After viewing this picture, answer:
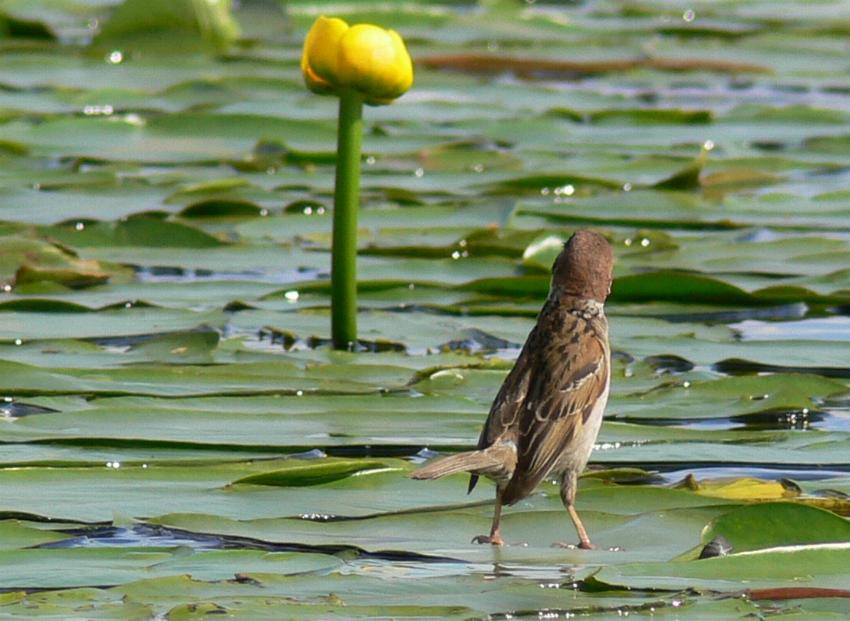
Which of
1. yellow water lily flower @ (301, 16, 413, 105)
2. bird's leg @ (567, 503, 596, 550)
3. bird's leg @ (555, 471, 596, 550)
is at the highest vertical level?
yellow water lily flower @ (301, 16, 413, 105)

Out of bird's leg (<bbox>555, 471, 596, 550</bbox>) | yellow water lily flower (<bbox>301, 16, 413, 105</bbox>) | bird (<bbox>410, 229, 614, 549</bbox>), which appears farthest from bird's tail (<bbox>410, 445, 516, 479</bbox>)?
yellow water lily flower (<bbox>301, 16, 413, 105</bbox>)

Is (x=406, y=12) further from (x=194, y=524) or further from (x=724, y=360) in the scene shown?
(x=194, y=524)

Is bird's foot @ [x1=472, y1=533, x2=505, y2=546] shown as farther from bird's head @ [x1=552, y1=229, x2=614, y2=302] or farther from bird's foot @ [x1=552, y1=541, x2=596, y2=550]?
bird's head @ [x1=552, y1=229, x2=614, y2=302]

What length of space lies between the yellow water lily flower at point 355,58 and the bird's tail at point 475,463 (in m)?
1.23

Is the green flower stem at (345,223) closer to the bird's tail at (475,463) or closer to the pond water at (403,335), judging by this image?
the pond water at (403,335)

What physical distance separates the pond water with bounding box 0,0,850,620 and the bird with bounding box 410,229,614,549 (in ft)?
0.37

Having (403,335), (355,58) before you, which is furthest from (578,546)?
(403,335)

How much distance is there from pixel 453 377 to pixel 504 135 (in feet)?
12.0

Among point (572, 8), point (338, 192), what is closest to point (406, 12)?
point (572, 8)

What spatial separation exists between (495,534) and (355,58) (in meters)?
1.41

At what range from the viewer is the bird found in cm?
329

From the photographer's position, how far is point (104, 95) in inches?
325

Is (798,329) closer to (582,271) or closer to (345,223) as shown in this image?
(345,223)

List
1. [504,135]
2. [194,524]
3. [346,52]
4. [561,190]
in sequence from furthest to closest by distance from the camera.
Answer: [504,135]
[561,190]
[346,52]
[194,524]
